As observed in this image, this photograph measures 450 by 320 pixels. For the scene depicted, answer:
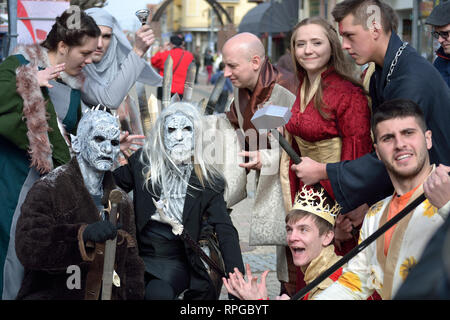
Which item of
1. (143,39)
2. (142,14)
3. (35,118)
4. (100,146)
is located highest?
(142,14)

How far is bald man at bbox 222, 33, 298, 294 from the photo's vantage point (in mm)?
3725

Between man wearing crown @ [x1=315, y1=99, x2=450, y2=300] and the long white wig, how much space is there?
3.60 ft

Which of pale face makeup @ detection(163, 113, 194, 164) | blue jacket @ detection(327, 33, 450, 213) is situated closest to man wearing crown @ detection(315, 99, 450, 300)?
blue jacket @ detection(327, 33, 450, 213)

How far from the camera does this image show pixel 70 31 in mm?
3439

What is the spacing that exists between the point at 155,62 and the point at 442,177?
931 cm

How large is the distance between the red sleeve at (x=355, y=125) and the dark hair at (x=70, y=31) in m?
1.38

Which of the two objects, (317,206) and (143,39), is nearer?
(317,206)

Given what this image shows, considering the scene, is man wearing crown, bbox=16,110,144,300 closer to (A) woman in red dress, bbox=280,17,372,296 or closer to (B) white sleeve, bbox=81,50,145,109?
(B) white sleeve, bbox=81,50,145,109

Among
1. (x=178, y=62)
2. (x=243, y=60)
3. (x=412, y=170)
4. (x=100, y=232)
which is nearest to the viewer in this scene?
(x=412, y=170)

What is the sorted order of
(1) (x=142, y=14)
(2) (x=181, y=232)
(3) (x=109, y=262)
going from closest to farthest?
(3) (x=109, y=262), (2) (x=181, y=232), (1) (x=142, y=14)

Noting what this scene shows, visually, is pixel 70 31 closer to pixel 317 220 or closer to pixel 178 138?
pixel 178 138

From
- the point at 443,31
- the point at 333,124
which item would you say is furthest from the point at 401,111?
the point at 443,31

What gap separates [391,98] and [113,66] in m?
2.22
